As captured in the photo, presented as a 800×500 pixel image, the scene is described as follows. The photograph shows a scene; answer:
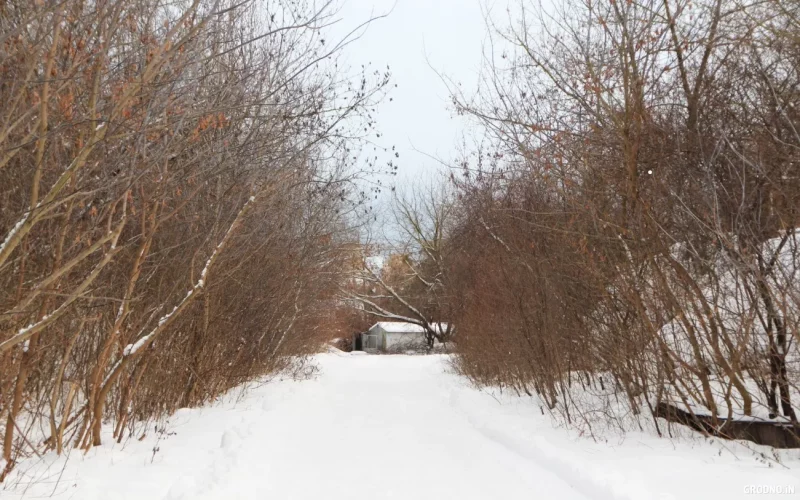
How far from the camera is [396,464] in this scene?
6941mm

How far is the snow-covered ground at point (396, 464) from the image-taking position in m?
5.00

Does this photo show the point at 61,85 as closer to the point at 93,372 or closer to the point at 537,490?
the point at 93,372

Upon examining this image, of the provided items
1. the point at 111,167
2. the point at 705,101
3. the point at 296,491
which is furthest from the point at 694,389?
the point at 111,167

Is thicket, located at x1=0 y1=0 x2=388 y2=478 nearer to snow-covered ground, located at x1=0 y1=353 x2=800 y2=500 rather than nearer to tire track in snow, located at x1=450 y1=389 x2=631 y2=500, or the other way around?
snow-covered ground, located at x1=0 y1=353 x2=800 y2=500

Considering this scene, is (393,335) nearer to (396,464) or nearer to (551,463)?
(396,464)

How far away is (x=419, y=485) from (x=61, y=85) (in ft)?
15.5

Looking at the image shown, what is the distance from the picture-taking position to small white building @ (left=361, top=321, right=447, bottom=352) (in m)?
49.0

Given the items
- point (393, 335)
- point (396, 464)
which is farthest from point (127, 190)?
point (393, 335)

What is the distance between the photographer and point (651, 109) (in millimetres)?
7621

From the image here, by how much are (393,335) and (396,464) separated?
45.6 m

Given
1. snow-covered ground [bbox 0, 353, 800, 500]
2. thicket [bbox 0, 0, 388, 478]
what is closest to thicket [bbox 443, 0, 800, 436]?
snow-covered ground [bbox 0, 353, 800, 500]

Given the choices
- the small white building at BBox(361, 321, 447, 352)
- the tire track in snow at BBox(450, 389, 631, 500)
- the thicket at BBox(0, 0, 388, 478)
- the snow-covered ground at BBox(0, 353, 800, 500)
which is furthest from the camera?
the small white building at BBox(361, 321, 447, 352)

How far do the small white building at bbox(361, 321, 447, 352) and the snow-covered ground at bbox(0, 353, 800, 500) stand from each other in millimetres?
37500

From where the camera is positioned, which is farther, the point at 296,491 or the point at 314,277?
the point at 314,277
